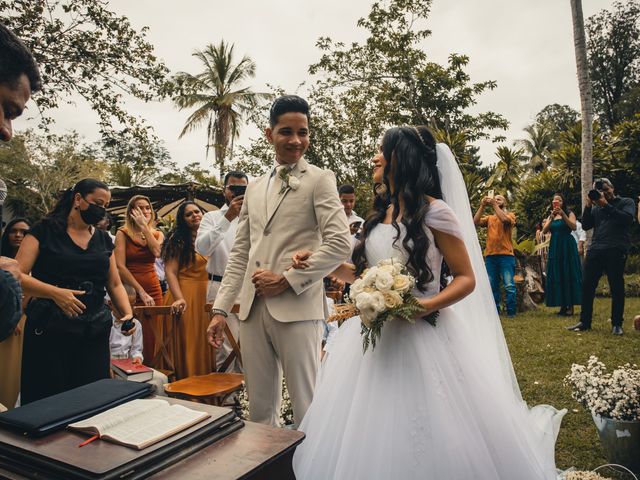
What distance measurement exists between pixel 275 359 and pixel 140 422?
1.29 meters

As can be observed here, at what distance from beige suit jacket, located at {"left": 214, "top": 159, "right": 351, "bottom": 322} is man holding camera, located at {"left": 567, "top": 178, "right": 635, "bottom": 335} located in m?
5.97

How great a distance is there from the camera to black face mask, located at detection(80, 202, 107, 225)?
3193 mm

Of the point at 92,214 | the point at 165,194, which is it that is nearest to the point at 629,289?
the point at 92,214

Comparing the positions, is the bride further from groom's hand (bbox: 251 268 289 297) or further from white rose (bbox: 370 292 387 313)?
white rose (bbox: 370 292 387 313)

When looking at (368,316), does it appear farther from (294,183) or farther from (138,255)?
(138,255)

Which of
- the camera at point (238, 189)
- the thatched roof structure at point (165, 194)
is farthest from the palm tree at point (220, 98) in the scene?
the camera at point (238, 189)

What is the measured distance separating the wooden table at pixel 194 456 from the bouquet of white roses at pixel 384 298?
938mm

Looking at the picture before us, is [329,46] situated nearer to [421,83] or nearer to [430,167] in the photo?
[421,83]

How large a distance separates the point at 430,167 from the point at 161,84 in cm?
717

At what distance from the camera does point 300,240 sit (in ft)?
8.46

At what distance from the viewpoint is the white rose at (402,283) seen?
7.43ft

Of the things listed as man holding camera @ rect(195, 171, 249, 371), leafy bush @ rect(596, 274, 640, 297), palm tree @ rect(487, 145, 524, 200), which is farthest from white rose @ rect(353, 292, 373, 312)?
palm tree @ rect(487, 145, 524, 200)

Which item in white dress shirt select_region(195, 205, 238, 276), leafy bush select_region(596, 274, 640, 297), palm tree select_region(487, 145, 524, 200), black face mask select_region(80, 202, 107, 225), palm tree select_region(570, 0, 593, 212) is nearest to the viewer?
black face mask select_region(80, 202, 107, 225)

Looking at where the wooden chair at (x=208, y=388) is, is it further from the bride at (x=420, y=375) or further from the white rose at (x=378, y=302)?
the white rose at (x=378, y=302)
